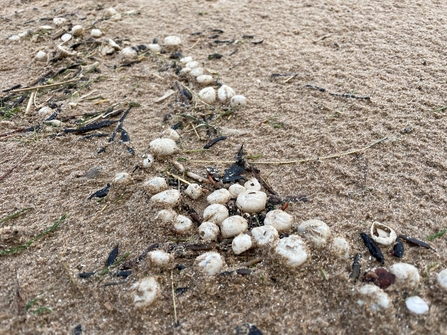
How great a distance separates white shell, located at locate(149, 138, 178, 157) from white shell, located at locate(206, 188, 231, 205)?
1.20 feet

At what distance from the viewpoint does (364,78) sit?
7.75 ft

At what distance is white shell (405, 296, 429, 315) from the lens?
1.29 meters

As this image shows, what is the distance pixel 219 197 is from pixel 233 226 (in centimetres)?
19

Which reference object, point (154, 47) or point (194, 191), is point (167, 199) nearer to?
point (194, 191)

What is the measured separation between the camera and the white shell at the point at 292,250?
143cm

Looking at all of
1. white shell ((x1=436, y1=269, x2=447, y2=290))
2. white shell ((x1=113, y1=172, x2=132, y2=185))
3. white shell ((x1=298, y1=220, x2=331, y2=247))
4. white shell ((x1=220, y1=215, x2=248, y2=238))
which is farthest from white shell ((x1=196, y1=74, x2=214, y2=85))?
white shell ((x1=436, y1=269, x2=447, y2=290))

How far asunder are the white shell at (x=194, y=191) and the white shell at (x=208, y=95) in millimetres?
735

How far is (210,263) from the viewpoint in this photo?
4.75 feet

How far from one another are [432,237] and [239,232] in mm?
728

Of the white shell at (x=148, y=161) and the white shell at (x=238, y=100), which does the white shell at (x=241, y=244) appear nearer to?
the white shell at (x=148, y=161)

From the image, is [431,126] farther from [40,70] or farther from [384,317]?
[40,70]

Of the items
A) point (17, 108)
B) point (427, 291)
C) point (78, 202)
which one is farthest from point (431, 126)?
point (17, 108)

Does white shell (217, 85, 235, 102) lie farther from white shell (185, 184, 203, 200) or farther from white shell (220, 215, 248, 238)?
white shell (220, 215, 248, 238)

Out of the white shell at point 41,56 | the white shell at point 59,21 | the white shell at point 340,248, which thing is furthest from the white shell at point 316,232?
the white shell at point 59,21
